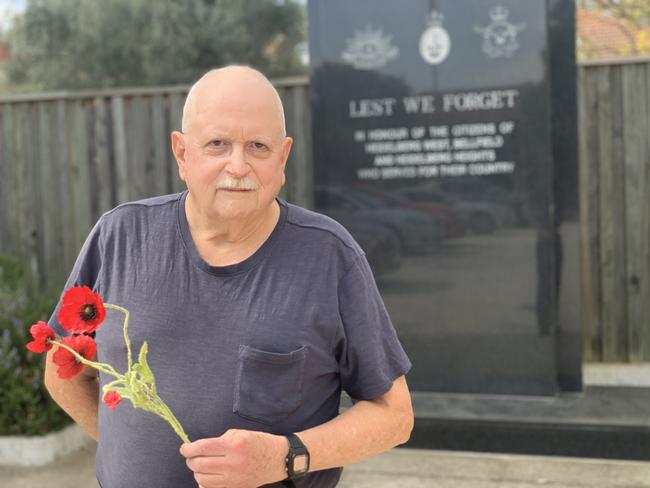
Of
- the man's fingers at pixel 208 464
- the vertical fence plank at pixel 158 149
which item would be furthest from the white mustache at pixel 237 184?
the vertical fence plank at pixel 158 149

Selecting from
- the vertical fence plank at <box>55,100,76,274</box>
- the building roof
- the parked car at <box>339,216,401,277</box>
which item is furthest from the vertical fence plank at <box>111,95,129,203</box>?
the building roof

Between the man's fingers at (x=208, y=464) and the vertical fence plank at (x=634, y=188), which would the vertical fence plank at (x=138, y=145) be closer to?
the vertical fence plank at (x=634, y=188)

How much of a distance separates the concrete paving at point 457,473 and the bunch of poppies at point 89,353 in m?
2.76

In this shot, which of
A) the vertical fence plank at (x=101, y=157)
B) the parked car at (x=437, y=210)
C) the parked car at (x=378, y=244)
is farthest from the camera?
the vertical fence plank at (x=101, y=157)

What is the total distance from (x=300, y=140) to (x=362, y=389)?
4.83 meters

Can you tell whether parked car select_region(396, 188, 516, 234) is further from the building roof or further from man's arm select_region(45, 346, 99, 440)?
the building roof

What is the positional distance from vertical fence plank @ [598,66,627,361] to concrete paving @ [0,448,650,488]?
2.19m

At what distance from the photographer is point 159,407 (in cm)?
132

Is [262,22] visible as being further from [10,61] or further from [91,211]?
[91,211]

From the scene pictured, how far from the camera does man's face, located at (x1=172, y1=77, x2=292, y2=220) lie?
1.52 metres

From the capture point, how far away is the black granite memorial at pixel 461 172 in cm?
446

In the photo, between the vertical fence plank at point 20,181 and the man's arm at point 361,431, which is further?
the vertical fence plank at point 20,181

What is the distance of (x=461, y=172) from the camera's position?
15.1ft

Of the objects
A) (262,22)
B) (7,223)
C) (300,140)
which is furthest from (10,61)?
(300,140)
